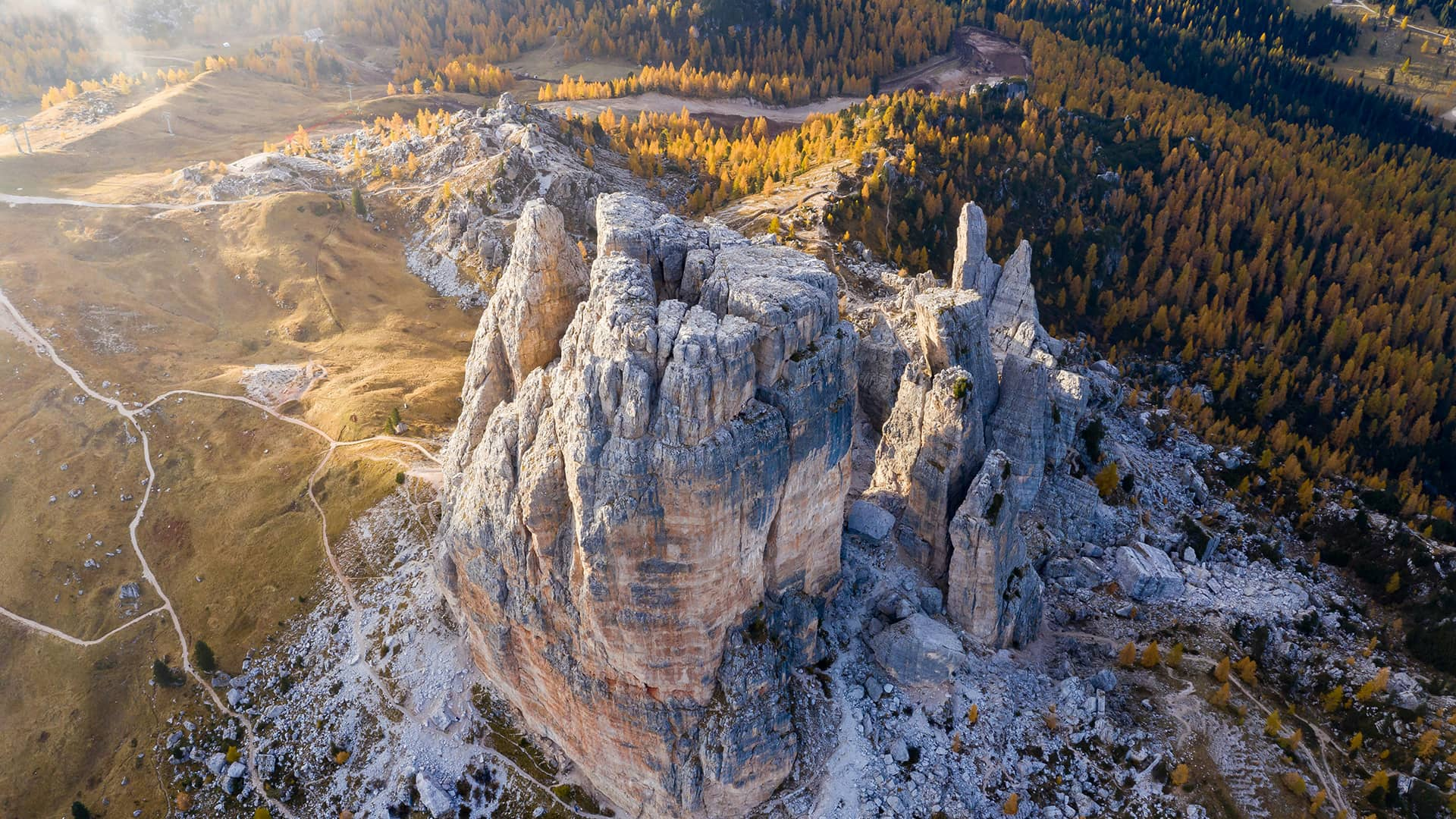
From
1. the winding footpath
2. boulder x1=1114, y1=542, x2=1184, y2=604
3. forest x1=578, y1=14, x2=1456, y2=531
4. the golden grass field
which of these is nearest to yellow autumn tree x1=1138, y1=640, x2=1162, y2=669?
boulder x1=1114, y1=542, x2=1184, y2=604

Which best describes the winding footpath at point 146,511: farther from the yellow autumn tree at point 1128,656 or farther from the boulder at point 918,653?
the yellow autumn tree at point 1128,656

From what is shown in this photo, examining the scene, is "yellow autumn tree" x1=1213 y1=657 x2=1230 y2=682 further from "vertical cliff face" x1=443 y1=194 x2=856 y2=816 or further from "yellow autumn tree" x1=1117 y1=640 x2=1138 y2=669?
"vertical cliff face" x1=443 y1=194 x2=856 y2=816

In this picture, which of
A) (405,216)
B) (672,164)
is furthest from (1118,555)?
(405,216)

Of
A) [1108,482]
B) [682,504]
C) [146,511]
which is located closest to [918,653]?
[682,504]

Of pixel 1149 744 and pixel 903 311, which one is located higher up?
pixel 903 311

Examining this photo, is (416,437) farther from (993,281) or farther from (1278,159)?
(1278,159)

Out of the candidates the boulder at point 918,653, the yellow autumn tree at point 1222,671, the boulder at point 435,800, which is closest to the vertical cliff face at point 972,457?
the boulder at point 918,653

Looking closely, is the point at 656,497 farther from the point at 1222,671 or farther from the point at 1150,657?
the point at 1222,671

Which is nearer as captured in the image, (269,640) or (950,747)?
(950,747)
